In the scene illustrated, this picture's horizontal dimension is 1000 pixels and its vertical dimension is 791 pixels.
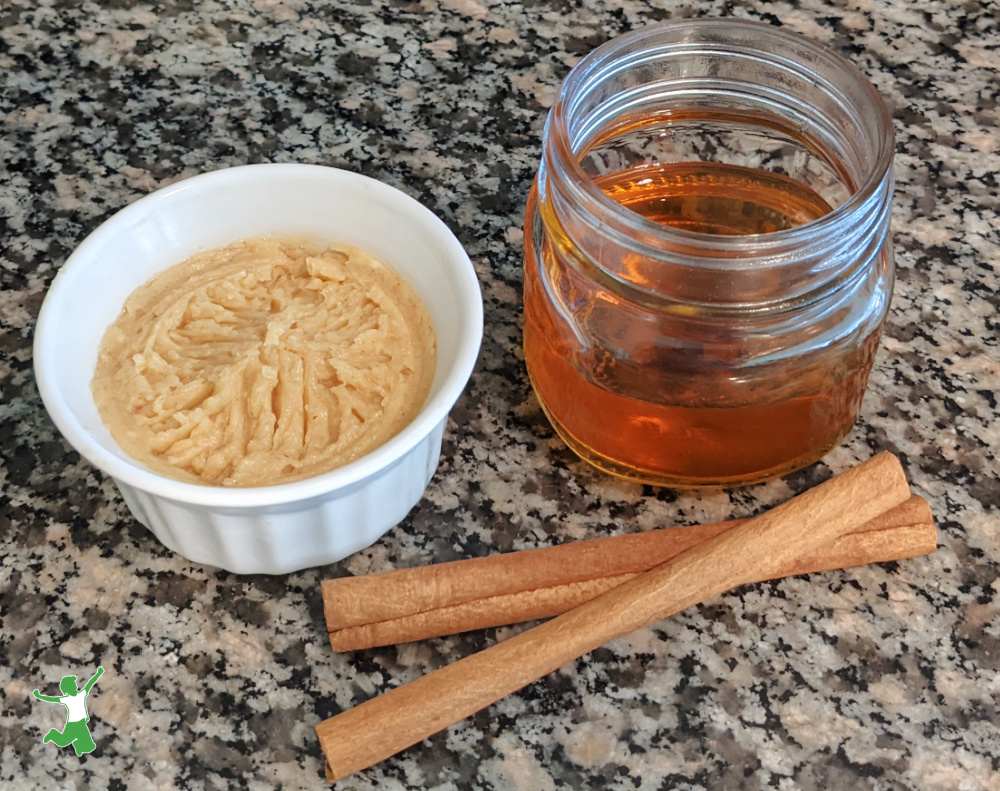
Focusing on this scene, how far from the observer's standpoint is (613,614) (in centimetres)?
85

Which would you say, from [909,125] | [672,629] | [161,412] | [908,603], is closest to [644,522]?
[672,629]

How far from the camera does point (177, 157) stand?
4.23 feet

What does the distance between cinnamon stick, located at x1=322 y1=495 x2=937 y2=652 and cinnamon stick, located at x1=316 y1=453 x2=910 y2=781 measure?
0.02 meters

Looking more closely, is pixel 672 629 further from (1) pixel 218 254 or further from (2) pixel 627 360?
(1) pixel 218 254

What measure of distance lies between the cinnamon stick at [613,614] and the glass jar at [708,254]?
76mm

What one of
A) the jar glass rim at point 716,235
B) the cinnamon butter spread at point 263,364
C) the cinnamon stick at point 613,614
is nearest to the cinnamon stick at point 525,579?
the cinnamon stick at point 613,614

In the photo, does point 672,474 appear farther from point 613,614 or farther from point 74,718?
point 74,718

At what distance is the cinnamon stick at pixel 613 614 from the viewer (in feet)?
2.63

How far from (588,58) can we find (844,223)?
0.94ft

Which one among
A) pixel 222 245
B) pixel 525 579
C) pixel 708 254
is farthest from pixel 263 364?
pixel 708 254

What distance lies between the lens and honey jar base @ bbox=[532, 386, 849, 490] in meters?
0.97

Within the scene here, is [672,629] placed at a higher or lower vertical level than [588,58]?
lower

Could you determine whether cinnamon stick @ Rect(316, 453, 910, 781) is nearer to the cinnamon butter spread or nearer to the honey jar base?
the honey jar base

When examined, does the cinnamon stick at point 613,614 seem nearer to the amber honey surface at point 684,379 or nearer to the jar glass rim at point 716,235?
the amber honey surface at point 684,379
